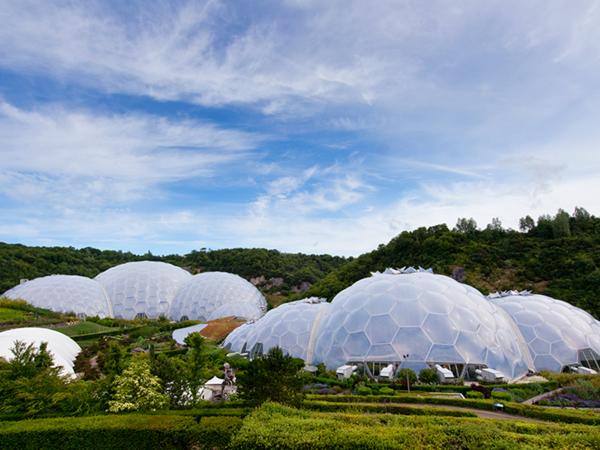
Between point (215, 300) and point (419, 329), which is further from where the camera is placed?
→ point (215, 300)

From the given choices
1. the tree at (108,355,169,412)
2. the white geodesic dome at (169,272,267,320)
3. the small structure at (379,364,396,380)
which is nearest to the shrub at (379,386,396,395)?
the small structure at (379,364,396,380)

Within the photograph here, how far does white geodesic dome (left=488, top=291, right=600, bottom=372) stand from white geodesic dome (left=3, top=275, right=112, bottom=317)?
1826 inches

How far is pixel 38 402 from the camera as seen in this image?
10734 millimetres

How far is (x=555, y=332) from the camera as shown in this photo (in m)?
→ 23.1

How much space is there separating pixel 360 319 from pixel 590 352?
13.8m

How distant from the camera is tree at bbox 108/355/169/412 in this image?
10.7m

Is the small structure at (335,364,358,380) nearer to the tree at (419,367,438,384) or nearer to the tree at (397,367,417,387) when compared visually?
the tree at (397,367,417,387)

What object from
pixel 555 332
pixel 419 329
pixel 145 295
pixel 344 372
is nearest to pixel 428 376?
pixel 419 329

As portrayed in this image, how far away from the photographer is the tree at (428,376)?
17844mm

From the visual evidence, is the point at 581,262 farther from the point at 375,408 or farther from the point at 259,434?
the point at 259,434

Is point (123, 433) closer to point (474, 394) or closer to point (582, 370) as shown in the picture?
point (474, 394)

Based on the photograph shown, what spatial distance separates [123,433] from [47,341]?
16353 mm

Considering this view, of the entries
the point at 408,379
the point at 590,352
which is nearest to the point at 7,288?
the point at 408,379

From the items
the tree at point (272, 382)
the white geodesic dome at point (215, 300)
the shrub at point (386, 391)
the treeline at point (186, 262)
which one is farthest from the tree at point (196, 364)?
the treeline at point (186, 262)
